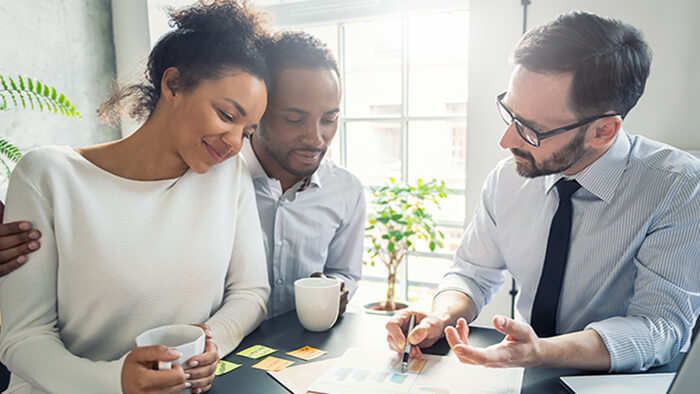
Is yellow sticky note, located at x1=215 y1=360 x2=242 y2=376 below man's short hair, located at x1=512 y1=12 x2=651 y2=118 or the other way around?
below

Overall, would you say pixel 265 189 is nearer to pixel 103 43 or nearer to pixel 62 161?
pixel 62 161

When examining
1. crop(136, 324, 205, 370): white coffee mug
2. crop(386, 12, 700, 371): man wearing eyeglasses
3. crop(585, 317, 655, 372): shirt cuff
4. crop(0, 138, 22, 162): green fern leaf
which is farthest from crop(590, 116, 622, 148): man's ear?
crop(0, 138, 22, 162): green fern leaf

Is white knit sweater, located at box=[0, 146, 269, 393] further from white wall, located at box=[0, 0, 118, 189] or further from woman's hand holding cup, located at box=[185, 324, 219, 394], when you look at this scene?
white wall, located at box=[0, 0, 118, 189]

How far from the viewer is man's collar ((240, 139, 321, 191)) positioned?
1.45 metres

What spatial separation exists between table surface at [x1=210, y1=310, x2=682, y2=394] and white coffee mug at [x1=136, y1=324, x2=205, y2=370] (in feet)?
0.36

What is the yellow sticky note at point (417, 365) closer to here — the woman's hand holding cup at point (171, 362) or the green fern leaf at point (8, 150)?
the woman's hand holding cup at point (171, 362)

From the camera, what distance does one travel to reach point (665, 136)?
2057 millimetres

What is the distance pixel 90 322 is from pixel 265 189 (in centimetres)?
61

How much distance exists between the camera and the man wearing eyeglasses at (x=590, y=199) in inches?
43.8

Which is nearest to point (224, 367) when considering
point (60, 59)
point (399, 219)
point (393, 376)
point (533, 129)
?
point (393, 376)

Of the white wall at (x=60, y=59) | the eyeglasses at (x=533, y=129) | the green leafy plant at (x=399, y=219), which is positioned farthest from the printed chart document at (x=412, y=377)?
the white wall at (x=60, y=59)

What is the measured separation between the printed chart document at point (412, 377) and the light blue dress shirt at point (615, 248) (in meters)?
0.26

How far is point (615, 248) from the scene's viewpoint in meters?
1.22

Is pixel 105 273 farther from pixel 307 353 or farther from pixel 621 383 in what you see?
pixel 621 383
